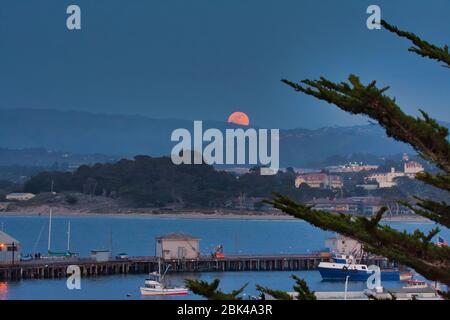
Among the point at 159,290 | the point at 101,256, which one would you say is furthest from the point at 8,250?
the point at 159,290

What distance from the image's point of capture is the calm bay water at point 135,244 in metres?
41.1

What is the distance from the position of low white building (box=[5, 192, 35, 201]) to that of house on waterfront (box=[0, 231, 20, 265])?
85.3m

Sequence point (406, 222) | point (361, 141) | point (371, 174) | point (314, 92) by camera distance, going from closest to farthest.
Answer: point (314, 92) < point (406, 222) < point (371, 174) < point (361, 141)

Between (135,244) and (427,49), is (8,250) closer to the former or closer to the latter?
(135,244)

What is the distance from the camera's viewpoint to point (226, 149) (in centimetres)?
17112

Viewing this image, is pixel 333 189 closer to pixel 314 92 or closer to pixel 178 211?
pixel 178 211

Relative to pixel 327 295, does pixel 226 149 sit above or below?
above

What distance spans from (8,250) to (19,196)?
88.9 m

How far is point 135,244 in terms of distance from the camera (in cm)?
8231

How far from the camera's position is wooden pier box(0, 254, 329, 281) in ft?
146

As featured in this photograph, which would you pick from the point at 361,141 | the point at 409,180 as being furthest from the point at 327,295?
the point at 361,141

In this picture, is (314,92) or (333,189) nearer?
(314,92)

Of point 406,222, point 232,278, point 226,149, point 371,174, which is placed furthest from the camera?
point 226,149
